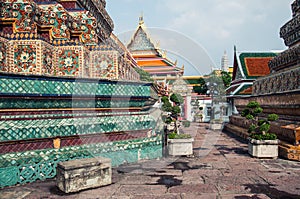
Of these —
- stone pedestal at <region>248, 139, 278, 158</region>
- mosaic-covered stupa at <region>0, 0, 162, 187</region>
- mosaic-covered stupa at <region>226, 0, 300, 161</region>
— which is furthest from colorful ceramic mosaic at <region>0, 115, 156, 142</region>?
mosaic-covered stupa at <region>226, 0, 300, 161</region>

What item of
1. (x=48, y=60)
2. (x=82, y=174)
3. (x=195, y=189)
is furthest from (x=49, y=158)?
(x=195, y=189)

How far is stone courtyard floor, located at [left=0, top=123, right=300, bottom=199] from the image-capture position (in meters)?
4.22

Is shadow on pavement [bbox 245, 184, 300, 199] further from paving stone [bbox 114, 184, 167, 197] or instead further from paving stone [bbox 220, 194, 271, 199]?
paving stone [bbox 114, 184, 167, 197]

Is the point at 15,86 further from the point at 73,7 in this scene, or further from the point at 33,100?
the point at 73,7

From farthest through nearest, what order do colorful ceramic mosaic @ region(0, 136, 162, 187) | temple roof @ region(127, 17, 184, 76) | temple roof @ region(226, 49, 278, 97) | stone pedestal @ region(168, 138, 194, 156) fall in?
temple roof @ region(127, 17, 184, 76) < temple roof @ region(226, 49, 278, 97) < stone pedestal @ region(168, 138, 194, 156) < colorful ceramic mosaic @ region(0, 136, 162, 187)

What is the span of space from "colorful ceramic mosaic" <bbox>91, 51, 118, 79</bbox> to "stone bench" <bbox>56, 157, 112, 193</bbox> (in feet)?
9.19

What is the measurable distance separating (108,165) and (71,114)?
1612mm

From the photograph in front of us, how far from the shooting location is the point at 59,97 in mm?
5582

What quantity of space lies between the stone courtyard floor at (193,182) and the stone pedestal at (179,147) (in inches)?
18.4

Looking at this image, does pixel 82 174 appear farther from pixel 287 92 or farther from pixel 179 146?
pixel 287 92

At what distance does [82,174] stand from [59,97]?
72.5 inches

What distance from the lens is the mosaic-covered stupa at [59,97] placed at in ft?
16.4

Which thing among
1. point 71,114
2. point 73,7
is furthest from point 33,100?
point 73,7

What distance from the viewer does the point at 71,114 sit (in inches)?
228
